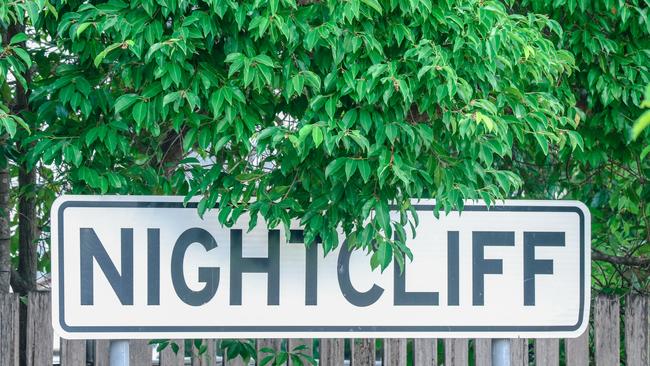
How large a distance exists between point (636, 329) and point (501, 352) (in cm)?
174

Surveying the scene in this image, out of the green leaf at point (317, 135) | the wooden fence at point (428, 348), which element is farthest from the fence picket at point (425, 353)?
the green leaf at point (317, 135)

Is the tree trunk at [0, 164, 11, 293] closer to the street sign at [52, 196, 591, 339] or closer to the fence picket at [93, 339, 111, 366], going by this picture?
the fence picket at [93, 339, 111, 366]

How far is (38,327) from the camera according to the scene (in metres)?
4.35

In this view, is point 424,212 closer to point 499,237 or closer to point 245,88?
point 499,237

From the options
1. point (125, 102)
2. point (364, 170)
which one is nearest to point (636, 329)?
point (364, 170)

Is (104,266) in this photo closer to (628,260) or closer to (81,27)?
(81,27)

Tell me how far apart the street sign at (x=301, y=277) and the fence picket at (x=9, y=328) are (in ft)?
4.98

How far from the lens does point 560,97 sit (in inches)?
158

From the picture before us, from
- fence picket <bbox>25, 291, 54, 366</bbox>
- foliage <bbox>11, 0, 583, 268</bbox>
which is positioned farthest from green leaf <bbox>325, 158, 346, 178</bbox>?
fence picket <bbox>25, 291, 54, 366</bbox>

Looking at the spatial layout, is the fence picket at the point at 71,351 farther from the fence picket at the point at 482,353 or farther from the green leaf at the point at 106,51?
the fence picket at the point at 482,353

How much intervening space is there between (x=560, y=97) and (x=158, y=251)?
1.97 metres

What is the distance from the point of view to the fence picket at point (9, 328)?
429cm

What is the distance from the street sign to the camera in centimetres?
296

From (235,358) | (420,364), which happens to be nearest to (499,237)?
(420,364)
